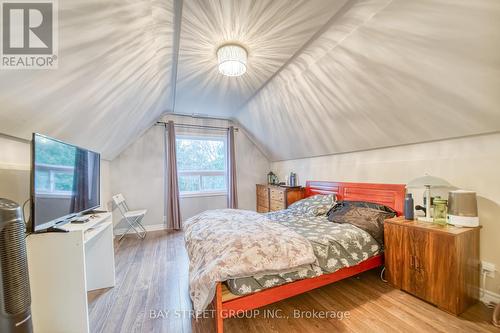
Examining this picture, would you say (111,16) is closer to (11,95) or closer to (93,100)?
(11,95)

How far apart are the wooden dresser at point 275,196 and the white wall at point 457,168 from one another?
3.79 ft

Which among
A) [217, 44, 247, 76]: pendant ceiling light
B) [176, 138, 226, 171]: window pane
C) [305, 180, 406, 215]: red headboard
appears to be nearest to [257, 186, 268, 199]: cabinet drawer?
[176, 138, 226, 171]: window pane

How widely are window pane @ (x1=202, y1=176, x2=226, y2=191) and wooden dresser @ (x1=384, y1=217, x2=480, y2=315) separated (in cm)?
359

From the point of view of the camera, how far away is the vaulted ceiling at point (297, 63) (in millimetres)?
1321

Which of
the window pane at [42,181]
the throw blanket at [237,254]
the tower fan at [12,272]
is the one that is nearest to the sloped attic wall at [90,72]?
the window pane at [42,181]

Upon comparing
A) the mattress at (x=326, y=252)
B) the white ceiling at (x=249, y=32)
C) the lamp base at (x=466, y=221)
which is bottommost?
the mattress at (x=326, y=252)

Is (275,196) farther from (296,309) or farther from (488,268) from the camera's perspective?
(488,268)

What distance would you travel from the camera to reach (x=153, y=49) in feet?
6.42

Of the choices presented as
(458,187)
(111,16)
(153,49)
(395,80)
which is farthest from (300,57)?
(458,187)

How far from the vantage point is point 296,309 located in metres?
1.79

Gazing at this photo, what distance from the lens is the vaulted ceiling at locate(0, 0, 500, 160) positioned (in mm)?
1321

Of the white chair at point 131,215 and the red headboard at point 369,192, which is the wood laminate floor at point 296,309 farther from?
the white chair at point 131,215

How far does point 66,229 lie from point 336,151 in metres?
3.48

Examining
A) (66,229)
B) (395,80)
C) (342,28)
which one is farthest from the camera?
(395,80)
